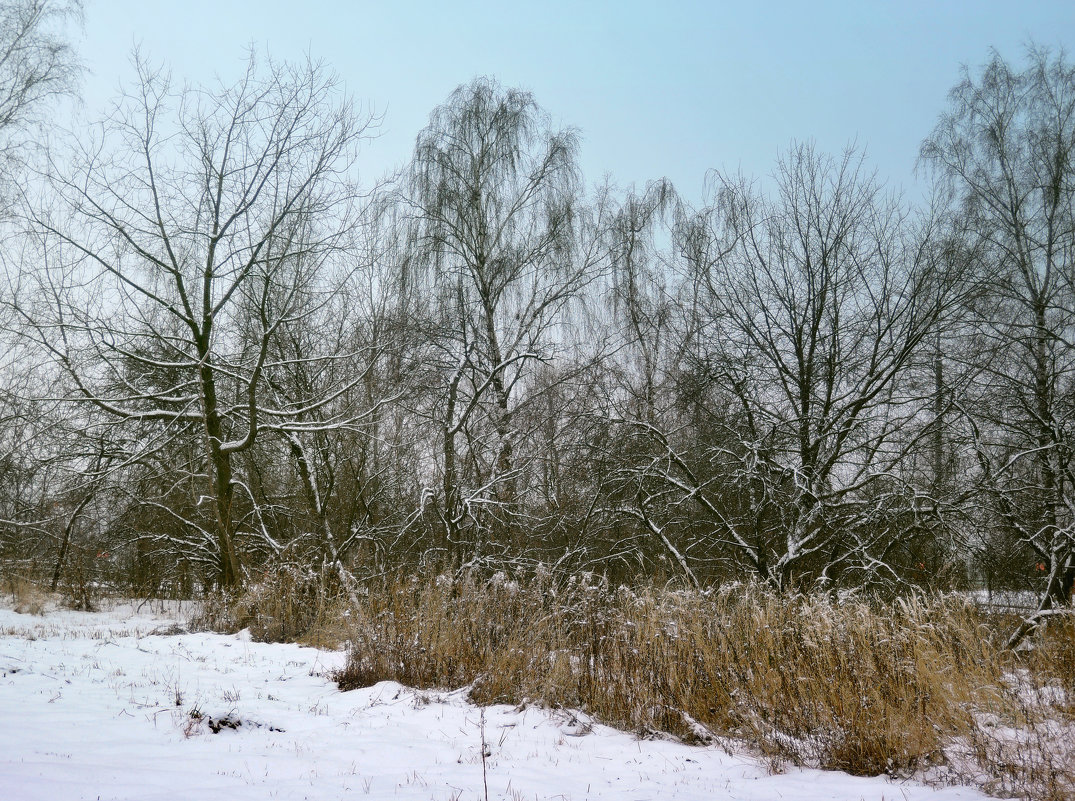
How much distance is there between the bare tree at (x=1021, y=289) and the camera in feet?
28.6

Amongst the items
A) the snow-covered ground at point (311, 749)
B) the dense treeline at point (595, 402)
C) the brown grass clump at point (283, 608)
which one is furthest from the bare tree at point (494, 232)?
the snow-covered ground at point (311, 749)

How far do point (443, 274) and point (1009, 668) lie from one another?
11893 mm

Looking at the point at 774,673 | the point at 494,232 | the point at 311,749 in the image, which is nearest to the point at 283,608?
the point at 311,749

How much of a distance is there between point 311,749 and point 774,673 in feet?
9.95

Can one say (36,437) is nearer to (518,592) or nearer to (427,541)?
(427,541)

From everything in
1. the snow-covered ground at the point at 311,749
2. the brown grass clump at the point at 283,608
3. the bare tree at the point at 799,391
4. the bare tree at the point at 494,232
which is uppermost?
the bare tree at the point at 494,232

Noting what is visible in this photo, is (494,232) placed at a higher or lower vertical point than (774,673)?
higher

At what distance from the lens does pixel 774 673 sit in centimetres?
471

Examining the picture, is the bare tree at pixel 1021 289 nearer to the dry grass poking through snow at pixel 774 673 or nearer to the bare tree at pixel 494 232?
the dry grass poking through snow at pixel 774 673

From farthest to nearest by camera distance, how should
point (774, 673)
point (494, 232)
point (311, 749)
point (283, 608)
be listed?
point (494, 232) → point (283, 608) → point (774, 673) → point (311, 749)

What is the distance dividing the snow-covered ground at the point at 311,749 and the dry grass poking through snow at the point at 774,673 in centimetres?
27

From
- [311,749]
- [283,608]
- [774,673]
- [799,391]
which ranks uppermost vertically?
[799,391]

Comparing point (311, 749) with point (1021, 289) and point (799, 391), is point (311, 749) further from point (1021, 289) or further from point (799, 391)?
point (1021, 289)

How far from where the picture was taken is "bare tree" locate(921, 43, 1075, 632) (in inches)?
343
